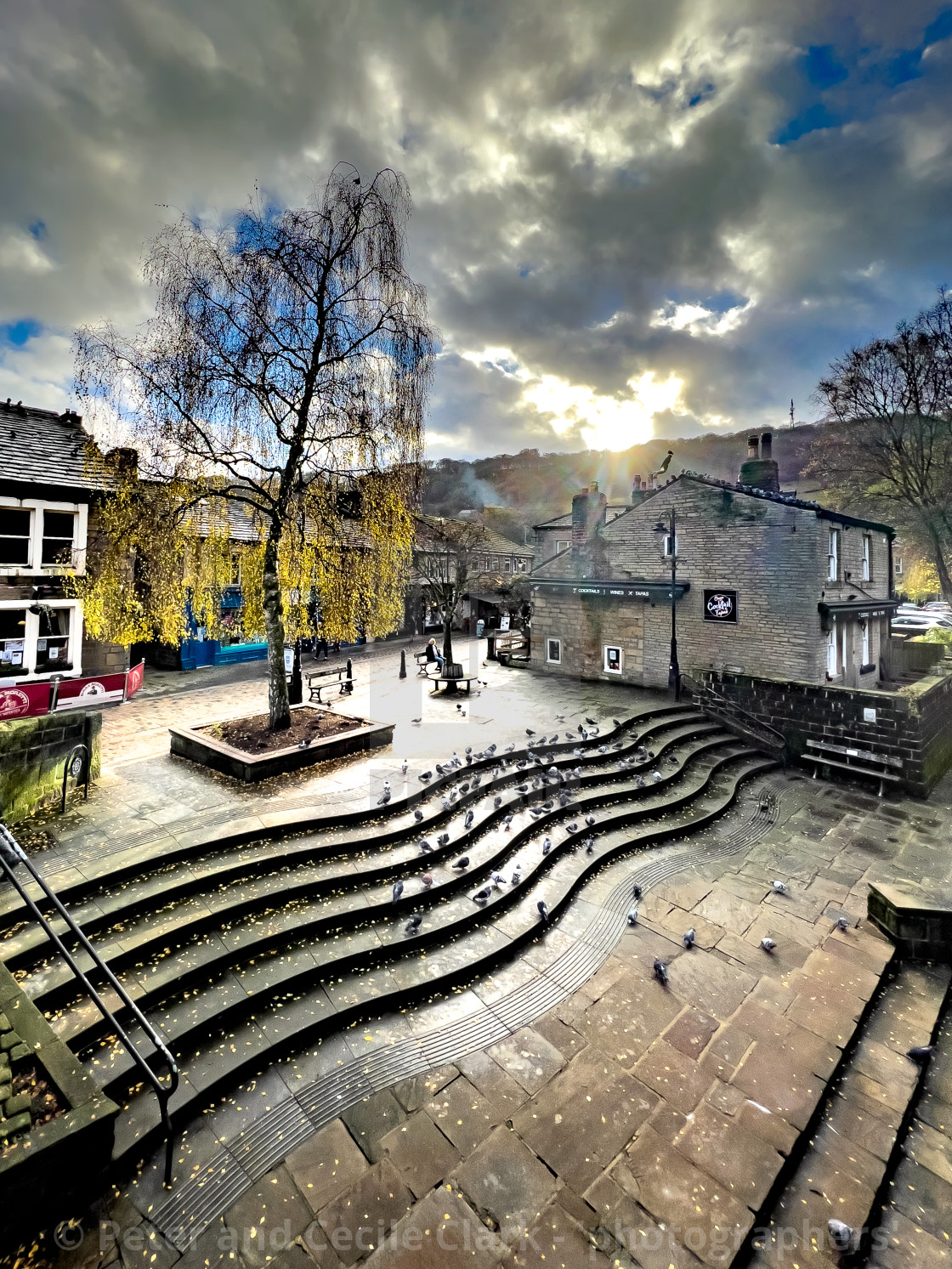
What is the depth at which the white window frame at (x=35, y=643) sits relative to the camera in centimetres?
1434

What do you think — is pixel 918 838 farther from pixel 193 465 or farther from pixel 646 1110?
pixel 193 465

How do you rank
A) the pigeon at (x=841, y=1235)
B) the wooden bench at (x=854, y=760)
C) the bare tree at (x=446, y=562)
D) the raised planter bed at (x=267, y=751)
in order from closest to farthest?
the pigeon at (x=841, y=1235) → the raised planter bed at (x=267, y=751) → the wooden bench at (x=854, y=760) → the bare tree at (x=446, y=562)

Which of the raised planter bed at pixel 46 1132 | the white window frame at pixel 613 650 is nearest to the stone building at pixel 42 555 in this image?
the raised planter bed at pixel 46 1132

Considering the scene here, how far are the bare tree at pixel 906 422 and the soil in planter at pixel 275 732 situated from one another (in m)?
20.1

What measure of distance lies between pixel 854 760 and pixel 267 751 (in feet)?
41.5

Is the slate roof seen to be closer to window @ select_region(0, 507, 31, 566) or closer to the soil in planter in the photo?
window @ select_region(0, 507, 31, 566)

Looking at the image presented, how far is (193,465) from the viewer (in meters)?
8.87

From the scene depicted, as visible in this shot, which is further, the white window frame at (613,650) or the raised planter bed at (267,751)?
the white window frame at (613,650)

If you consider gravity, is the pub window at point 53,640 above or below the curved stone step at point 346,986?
above

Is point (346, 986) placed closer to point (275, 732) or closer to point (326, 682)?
point (275, 732)

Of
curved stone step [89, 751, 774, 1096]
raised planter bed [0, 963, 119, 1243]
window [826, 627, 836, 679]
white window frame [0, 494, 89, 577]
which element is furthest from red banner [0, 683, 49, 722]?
window [826, 627, 836, 679]

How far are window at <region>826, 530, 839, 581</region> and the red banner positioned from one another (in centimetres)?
2002

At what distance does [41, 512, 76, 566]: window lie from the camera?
49.3 ft

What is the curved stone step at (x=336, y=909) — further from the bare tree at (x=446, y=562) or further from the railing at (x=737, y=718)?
the bare tree at (x=446, y=562)
